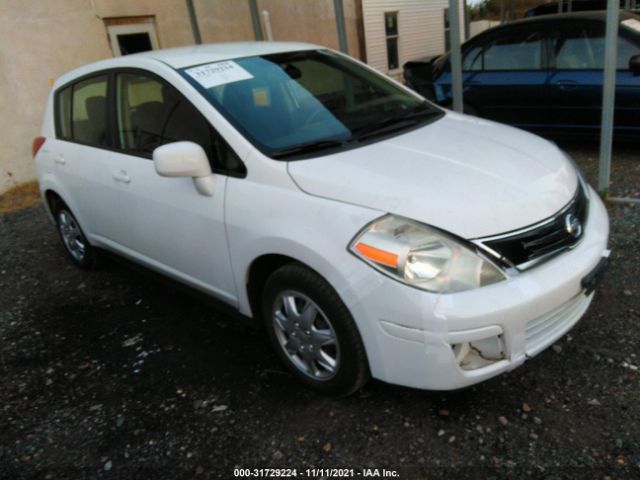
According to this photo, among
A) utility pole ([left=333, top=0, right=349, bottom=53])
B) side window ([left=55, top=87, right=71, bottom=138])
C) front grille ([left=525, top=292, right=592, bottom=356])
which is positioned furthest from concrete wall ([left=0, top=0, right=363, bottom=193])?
front grille ([left=525, top=292, right=592, bottom=356])

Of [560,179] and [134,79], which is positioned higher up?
[134,79]

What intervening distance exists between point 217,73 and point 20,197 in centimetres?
547

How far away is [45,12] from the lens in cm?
729

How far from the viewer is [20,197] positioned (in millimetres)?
7344

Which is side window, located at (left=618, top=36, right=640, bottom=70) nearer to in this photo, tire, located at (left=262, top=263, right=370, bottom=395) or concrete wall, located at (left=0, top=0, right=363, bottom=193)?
A: tire, located at (left=262, top=263, right=370, bottom=395)

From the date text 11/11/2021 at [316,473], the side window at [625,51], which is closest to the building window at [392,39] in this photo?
the side window at [625,51]

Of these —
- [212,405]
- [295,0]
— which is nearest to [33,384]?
[212,405]

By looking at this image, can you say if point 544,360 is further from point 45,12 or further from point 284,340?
point 45,12

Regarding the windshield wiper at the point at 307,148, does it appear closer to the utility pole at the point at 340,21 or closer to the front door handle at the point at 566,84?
the utility pole at the point at 340,21

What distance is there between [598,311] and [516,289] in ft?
4.32

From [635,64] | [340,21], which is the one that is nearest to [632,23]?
[635,64]

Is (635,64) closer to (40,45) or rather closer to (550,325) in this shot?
(550,325)

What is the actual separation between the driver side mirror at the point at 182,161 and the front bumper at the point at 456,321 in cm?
105

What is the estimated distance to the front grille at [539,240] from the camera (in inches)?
87.4
